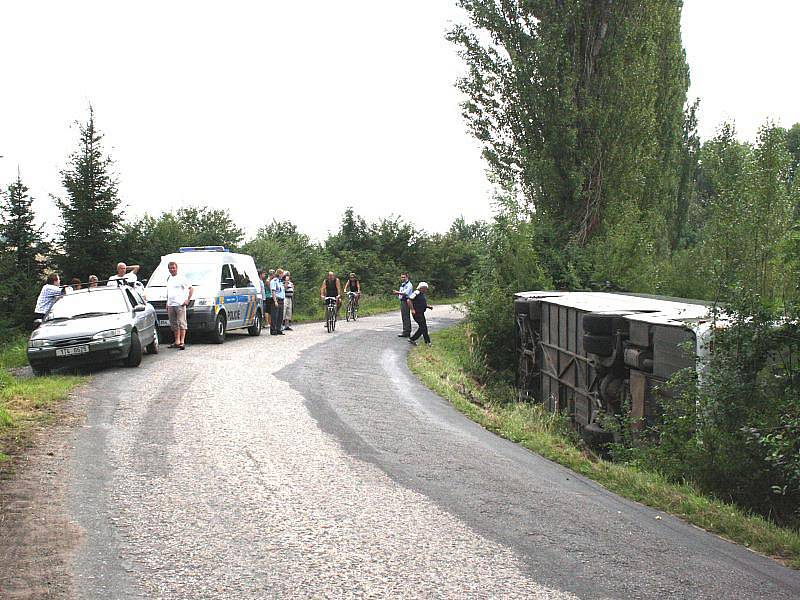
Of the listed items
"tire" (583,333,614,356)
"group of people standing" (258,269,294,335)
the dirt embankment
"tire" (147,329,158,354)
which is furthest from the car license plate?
"group of people standing" (258,269,294,335)

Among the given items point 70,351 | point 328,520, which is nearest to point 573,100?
point 70,351

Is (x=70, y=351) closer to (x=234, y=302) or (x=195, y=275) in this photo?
(x=195, y=275)

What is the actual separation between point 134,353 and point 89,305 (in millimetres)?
1456

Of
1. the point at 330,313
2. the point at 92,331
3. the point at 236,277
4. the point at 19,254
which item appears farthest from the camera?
the point at 19,254

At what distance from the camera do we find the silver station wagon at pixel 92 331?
14.3 metres

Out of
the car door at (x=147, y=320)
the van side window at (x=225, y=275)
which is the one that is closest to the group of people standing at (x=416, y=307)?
the van side window at (x=225, y=275)

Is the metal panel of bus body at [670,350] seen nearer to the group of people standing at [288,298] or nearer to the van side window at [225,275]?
the group of people standing at [288,298]

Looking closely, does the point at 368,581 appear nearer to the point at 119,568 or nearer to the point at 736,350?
the point at 119,568

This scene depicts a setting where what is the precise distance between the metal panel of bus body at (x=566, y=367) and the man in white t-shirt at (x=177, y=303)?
7.83m

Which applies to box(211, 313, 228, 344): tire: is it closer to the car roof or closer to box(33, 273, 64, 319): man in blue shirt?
the car roof

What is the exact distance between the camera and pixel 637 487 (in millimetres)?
7762

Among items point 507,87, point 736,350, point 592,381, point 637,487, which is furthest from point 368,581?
A: point 507,87

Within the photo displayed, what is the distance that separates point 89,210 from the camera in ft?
91.2

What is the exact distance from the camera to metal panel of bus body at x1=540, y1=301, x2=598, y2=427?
13.4m
